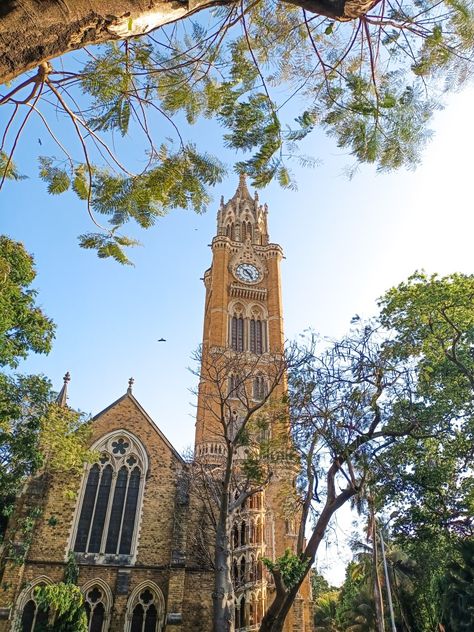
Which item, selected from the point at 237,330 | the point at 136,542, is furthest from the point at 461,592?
the point at 237,330

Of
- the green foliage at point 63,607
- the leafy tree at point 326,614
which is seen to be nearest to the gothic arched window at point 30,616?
the green foliage at point 63,607

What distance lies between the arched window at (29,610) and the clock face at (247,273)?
26.8m

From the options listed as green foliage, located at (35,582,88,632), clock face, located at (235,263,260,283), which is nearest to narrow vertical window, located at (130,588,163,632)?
green foliage, located at (35,582,88,632)

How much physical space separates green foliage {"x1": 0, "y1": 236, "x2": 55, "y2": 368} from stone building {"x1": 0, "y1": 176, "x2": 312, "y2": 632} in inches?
256

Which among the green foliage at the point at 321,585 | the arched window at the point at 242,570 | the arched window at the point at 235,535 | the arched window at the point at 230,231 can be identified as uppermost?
the arched window at the point at 230,231

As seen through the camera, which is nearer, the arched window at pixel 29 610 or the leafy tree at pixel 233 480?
the leafy tree at pixel 233 480

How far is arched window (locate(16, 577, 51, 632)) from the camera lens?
16562 millimetres

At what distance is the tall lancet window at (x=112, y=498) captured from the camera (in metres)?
19.4

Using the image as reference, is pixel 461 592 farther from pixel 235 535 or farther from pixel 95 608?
Answer: pixel 95 608

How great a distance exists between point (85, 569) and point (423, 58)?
66.7ft

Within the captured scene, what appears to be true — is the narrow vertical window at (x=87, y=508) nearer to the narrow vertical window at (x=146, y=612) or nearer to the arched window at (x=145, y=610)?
the arched window at (x=145, y=610)

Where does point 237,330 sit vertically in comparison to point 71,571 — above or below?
above

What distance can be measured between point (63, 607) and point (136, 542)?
5261mm

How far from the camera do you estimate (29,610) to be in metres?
17.2
